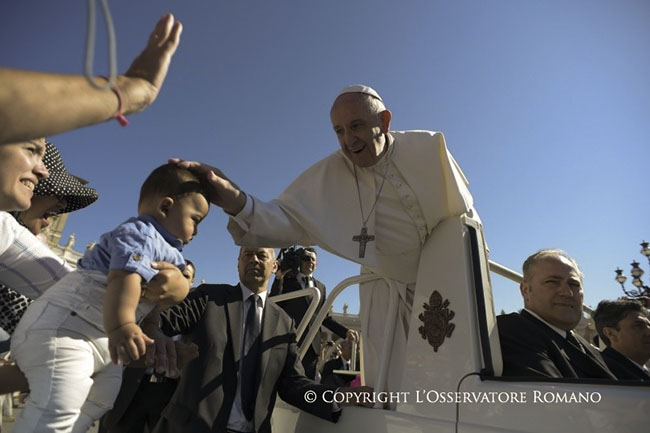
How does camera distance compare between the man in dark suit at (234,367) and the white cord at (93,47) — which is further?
the man in dark suit at (234,367)

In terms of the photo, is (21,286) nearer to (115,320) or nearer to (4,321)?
(4,321)

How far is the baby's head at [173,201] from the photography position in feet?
5.86

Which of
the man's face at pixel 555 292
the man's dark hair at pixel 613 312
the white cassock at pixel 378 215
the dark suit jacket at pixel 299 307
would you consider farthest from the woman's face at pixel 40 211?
the man's dark hair at pixel 613 312

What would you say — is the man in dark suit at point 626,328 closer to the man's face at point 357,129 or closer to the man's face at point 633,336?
the man's face at point 633,336

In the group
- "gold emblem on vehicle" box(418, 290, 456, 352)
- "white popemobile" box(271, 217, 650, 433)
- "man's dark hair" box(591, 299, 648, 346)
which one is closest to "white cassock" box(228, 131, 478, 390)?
"white popemobile" box(271, 217, 650, 433)

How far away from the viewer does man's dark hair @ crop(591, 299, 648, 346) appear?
125 inches

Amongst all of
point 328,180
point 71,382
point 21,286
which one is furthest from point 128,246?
point 328,180

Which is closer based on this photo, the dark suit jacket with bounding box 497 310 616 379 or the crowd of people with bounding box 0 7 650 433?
the crowd of people with bounding box 0 7 650 433

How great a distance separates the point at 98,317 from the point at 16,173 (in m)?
0.63

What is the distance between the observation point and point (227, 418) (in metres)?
2.38

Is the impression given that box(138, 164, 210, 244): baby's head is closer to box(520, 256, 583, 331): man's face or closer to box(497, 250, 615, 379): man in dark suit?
box(497, 250, 615, 379): man in dark suit

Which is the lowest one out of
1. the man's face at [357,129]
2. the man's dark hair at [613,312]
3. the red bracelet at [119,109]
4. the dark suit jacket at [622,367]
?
the red bracelet at [119,109]

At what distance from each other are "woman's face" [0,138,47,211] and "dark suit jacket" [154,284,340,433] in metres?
1.47

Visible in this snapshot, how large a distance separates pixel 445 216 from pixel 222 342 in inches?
63.3
